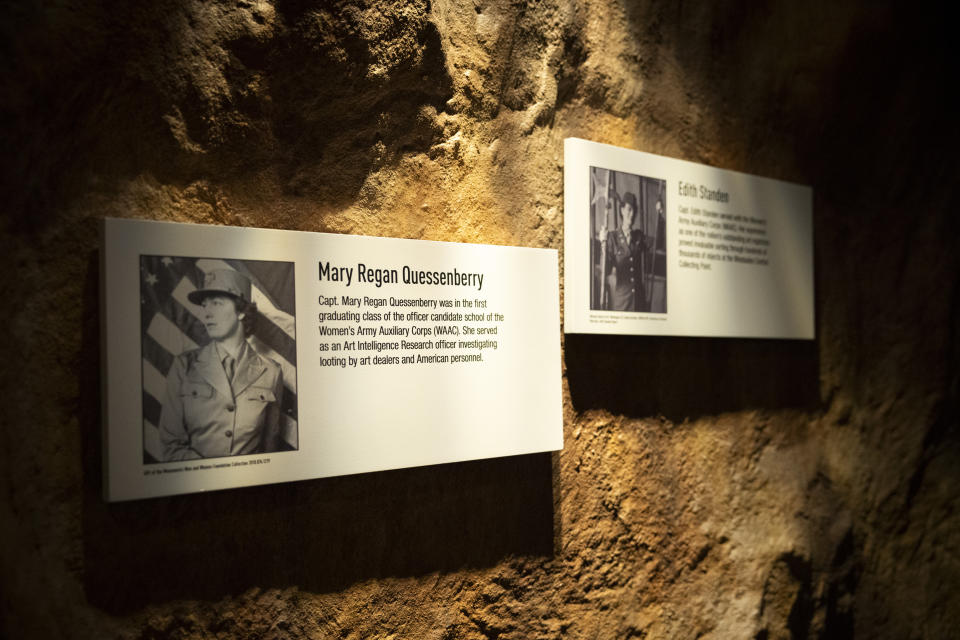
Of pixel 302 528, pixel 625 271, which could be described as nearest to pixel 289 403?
pixel 302 528

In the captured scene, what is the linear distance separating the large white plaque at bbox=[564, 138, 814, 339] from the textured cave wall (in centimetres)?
9

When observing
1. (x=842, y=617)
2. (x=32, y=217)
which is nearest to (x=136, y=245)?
(x=32, y=217)

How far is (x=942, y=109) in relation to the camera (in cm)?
305

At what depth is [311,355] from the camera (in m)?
1.67

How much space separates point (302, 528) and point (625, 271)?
1.11 metres

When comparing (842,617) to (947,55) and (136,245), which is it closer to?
(947,55)

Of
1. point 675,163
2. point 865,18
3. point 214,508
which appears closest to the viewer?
point 214,508

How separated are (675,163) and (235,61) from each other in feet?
4.21

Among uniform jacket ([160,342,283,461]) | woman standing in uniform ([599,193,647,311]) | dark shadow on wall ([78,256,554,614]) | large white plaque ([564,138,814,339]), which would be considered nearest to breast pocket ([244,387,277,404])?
uniform jacket ([160,342,283,461])

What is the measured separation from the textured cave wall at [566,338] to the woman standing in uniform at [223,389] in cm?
14

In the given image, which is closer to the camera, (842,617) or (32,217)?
(32,217)

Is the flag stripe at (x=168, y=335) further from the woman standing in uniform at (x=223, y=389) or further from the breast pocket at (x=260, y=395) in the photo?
the breast pocket at (x=260, y=395)

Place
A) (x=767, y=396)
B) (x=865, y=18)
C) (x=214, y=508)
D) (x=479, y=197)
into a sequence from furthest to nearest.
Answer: (x=865, y=18)
(x=767, y=396)
(x=479, y=197)
(x=214, y=508)

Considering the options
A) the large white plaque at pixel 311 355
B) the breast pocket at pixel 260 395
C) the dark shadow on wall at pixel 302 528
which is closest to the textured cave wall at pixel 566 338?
the dark shadow on wall at pixel 302 528
